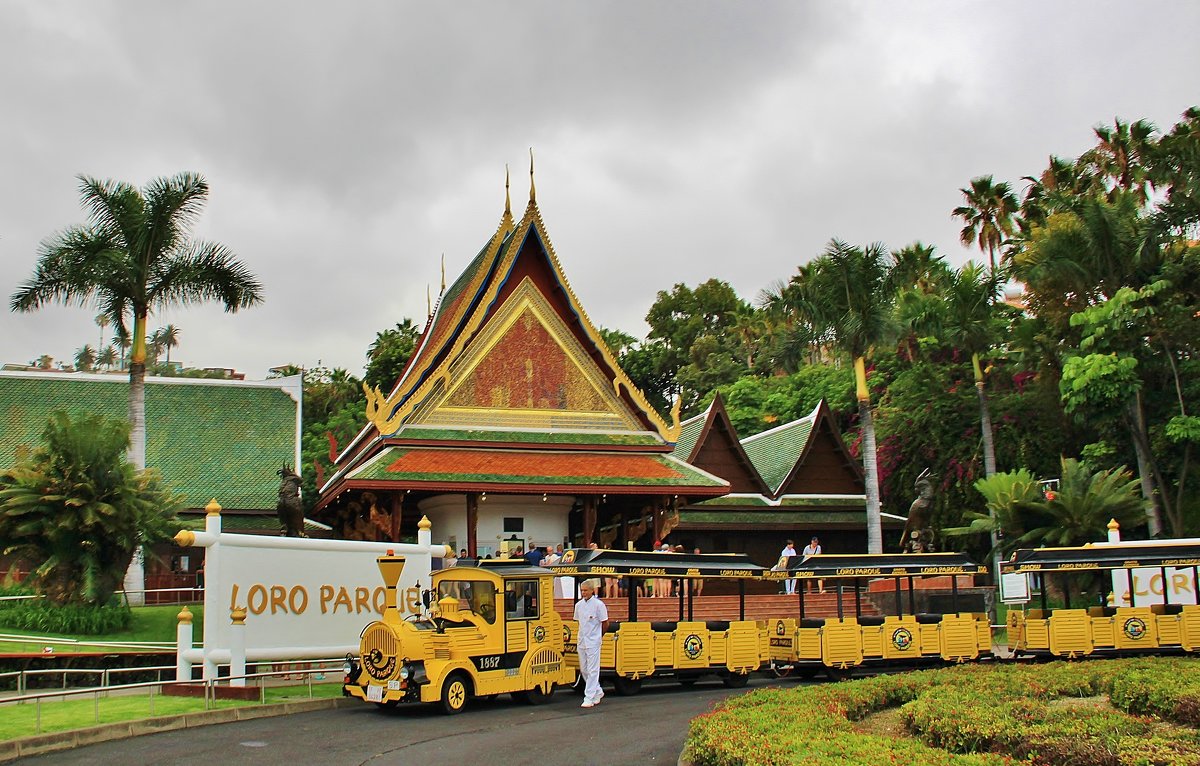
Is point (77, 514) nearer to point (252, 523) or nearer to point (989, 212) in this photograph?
point (252, 523)

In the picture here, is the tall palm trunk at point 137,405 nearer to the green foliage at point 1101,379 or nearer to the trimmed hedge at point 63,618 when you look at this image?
the trimmed hedge at point 63,618

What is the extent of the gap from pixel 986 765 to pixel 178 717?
938 centimetres

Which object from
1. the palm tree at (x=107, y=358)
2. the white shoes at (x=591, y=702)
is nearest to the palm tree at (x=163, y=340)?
the palm tree at (x=107, y=358)

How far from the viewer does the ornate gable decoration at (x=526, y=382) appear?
28.9 meters

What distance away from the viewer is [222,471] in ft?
120

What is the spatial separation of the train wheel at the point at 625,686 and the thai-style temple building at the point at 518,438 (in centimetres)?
958

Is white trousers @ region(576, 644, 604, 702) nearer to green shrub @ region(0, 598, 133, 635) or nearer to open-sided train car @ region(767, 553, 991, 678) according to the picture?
open-sided train car @ region(767, 553, 991, 678)

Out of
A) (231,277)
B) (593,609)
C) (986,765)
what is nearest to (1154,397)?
(593,609)

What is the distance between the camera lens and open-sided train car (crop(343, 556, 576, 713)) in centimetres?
1445

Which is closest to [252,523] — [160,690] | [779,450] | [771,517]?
[771,517]

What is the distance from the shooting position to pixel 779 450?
1518 inches

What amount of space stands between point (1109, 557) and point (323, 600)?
14.5m

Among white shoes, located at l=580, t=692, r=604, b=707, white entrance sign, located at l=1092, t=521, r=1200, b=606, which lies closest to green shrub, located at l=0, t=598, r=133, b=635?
white shoes, located at l=580, t=692, r=604, b=707

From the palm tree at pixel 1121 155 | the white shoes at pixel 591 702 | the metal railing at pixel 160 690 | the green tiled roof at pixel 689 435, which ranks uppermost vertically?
the palm tree at pixel 1121 155
